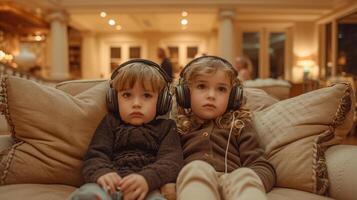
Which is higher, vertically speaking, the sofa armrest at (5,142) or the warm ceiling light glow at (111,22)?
the warm ceiling light glow at (111,22)

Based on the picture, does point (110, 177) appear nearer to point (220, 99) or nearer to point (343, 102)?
point (220, 99)

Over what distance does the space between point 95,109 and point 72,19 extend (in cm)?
884

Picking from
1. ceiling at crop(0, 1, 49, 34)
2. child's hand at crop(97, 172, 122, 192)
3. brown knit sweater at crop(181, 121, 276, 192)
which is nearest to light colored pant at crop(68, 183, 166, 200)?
child's hand at crop(97, 172, 122, 192)

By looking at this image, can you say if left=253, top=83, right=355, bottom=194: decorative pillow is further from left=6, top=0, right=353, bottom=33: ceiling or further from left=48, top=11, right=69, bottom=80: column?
left=48, top=11, right=69, bottom=80: column

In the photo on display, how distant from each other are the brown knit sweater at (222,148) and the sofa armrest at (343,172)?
221 millimetres

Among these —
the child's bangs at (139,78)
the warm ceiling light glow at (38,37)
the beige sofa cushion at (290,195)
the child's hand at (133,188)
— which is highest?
the warm ceiling light glow at (38,37)

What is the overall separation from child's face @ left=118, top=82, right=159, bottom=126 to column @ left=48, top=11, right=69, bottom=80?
7.53m

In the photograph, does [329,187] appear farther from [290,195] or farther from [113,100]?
[113,100]

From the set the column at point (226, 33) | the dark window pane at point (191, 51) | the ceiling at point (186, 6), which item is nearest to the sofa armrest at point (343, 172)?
the column at point (226, 33)

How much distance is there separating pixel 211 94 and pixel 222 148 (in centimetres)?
23

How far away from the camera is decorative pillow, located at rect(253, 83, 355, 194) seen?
1.38 metres

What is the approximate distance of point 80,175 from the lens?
4.82ft

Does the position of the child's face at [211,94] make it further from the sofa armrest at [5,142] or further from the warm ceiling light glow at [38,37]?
the warm ceiling light glow at [38,37]

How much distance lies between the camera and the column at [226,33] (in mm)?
8211
